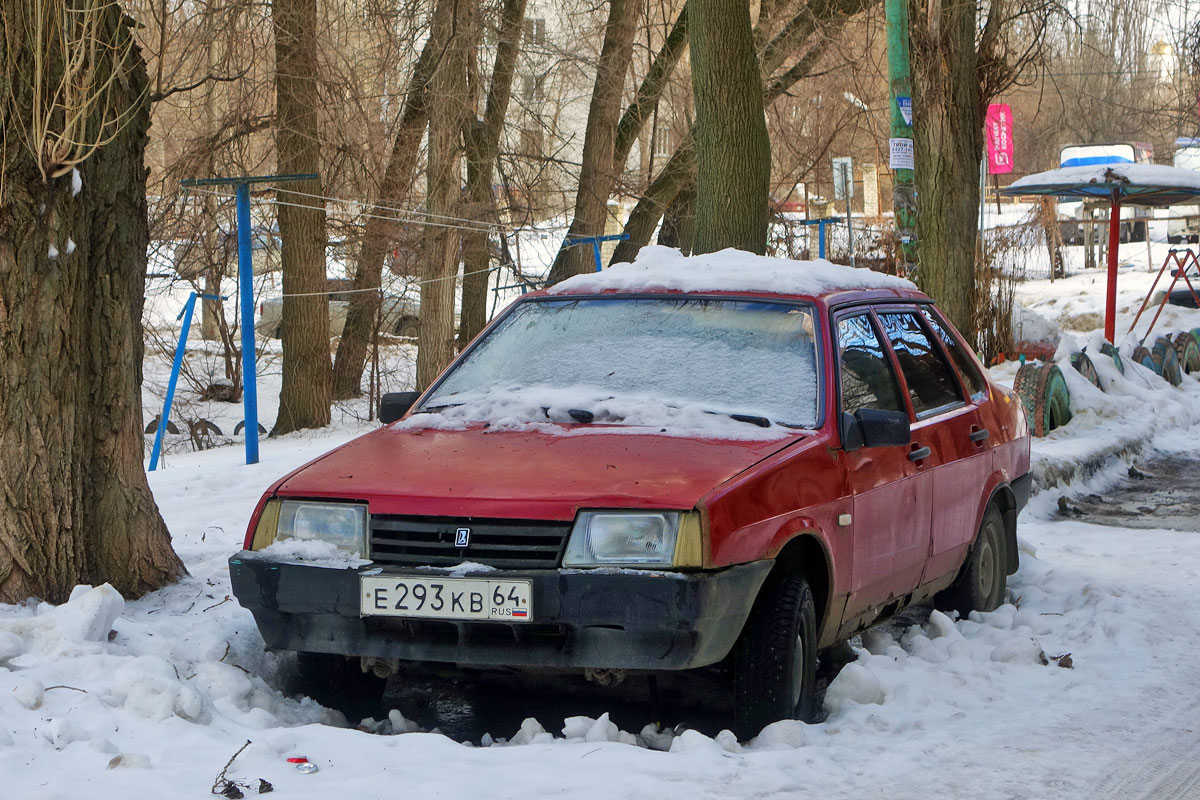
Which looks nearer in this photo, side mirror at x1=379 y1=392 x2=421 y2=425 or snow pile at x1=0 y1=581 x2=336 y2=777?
snow pile at x1=0 y1=581 x2=336 y2=777

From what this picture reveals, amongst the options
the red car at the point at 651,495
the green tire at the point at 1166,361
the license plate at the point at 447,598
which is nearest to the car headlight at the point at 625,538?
the red car at the point at 651,495

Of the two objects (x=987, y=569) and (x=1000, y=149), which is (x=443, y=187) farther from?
(x=1000, y=149)

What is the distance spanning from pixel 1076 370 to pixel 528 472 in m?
11.0

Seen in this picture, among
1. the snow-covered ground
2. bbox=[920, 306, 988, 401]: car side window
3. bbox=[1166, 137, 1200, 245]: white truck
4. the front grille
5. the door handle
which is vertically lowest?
the snow-covered ground

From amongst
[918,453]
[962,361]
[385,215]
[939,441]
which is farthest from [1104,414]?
[385,215]

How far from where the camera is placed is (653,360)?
506cm

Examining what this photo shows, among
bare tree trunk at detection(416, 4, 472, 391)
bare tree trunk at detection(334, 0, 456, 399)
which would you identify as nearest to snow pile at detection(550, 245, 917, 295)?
bare tree trunk at detection(334, 0, 456, 399)

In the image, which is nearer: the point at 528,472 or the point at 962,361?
the point at 528,472

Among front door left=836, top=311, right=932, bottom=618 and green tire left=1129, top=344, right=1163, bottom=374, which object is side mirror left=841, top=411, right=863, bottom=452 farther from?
green tire left=1129, top=344, right=1163, bottom=374

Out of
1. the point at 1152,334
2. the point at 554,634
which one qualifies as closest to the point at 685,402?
the point at 554,634

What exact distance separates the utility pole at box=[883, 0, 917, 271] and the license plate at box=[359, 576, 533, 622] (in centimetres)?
941

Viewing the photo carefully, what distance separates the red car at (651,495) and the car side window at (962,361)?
24 centimetres

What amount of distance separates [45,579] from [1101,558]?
5455mm

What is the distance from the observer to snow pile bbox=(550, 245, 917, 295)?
534 cm
